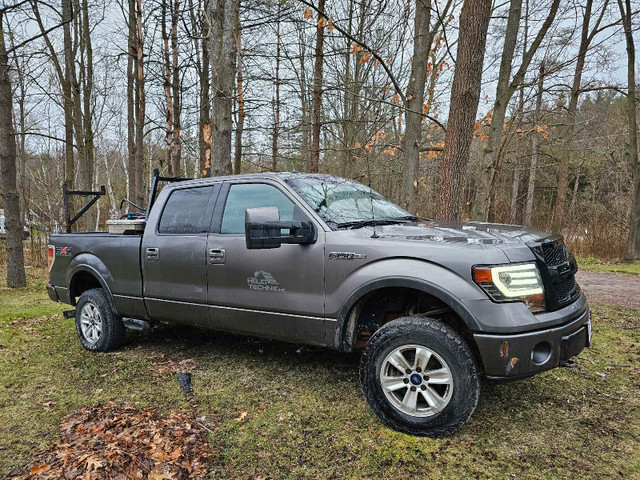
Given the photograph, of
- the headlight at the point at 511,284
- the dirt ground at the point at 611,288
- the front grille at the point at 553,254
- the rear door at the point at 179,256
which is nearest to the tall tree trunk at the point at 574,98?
the dirt ground at the point at 611,288

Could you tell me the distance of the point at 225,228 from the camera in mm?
3832

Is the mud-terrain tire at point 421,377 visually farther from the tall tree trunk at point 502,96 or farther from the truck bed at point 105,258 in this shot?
the tall tree trunk at point 502,96

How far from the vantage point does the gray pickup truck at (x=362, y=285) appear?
2.64m

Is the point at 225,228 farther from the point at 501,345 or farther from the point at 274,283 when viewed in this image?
the point at 501,345

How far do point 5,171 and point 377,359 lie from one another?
8755 mm

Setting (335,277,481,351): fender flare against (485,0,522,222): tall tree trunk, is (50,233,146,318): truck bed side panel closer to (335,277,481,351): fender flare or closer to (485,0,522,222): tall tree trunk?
(335,277,481,351): fender flare

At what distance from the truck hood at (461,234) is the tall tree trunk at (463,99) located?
278 centimetres

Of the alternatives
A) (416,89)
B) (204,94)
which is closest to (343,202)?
(416,89)

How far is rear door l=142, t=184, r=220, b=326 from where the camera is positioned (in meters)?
3.94

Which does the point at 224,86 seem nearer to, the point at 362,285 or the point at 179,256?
the point at 179,256

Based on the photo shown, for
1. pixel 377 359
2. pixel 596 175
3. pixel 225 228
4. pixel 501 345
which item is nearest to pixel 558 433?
pixel 501 345

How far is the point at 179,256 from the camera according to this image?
404 cm

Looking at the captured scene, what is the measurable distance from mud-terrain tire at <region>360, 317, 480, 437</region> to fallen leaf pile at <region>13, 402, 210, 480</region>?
4.06 ft

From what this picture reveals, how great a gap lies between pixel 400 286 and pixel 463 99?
401cm
